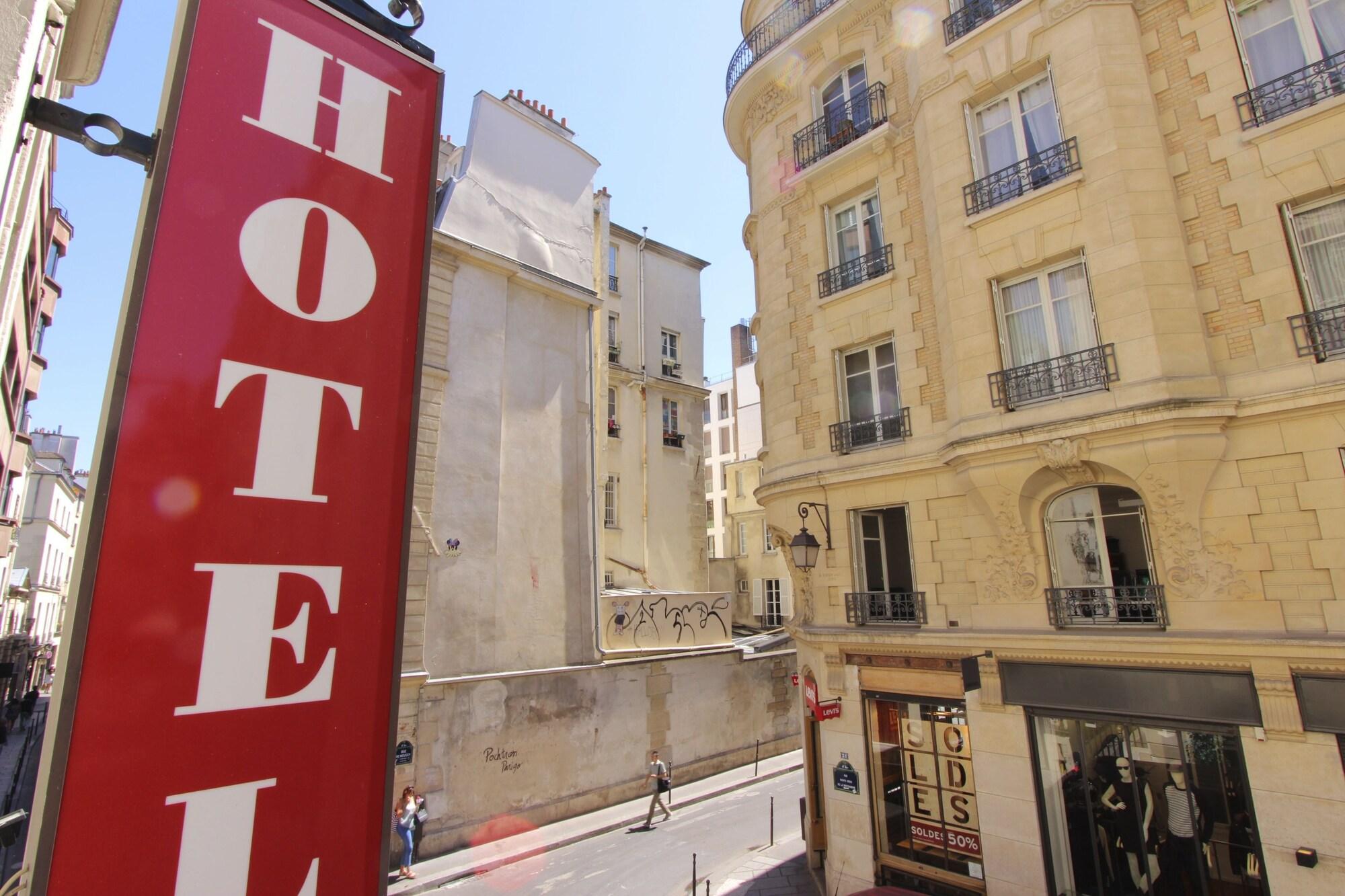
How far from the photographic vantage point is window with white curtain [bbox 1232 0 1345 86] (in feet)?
25.6

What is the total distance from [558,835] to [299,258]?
49.1 ft

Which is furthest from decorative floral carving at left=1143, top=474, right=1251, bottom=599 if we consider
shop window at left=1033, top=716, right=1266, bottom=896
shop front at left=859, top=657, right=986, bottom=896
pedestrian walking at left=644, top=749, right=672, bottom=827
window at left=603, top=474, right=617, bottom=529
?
window at left=603, top=474, right=617, bottom=529

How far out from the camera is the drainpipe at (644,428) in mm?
24953

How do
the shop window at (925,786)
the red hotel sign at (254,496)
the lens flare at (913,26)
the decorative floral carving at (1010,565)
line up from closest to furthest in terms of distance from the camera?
the red hotel sign at (254,496)
the decorative floral carving at (1010,565)
the shop window at (925,786)
the lens flare at (913,26)

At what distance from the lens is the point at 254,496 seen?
130 inches

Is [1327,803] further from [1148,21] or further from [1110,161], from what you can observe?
[1148,21]

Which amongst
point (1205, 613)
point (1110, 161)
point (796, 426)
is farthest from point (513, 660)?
point (1110, 161)

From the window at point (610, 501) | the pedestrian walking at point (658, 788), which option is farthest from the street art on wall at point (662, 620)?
the window at point (610, 501)

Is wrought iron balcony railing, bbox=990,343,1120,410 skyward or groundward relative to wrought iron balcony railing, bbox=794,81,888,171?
groundward

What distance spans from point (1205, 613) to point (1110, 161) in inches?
225

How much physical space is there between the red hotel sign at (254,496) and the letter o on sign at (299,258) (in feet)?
0.04

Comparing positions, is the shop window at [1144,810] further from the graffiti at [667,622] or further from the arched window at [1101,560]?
the graffiti at [667,622]

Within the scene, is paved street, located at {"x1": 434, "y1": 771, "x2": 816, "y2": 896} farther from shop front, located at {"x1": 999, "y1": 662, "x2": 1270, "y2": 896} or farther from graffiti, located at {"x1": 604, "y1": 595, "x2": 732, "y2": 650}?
shop front, located at {"x1": 999, "y1": 662, "x2": 1270, "y2": 896}

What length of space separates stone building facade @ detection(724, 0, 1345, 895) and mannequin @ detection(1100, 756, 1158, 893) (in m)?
0.03
